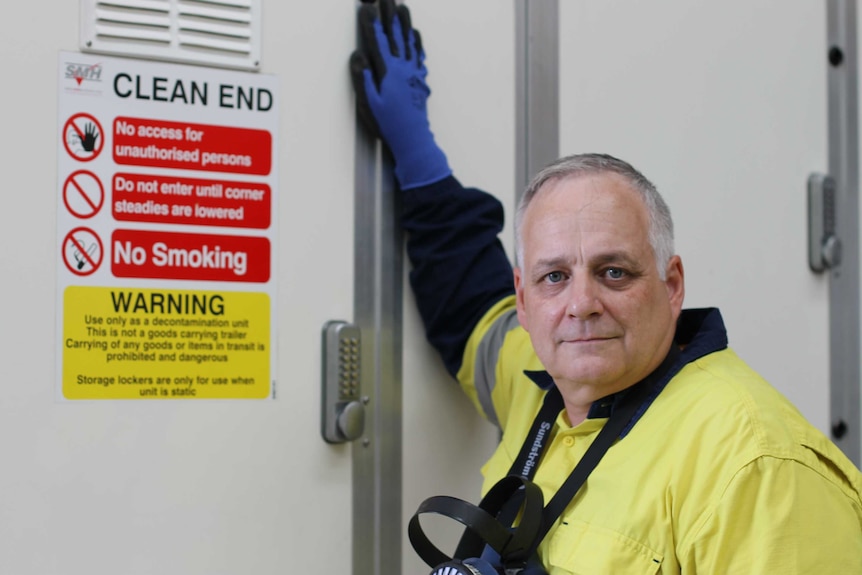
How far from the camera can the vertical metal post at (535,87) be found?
1.81 m

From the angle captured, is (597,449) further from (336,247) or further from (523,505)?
(336,247)

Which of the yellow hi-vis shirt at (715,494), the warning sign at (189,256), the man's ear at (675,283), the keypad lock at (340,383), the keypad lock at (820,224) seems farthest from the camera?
the keypad lock at (820,224)

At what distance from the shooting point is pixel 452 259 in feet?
5.61

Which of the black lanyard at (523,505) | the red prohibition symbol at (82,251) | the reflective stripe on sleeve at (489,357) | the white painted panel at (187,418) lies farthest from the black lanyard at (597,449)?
the red prohibition symbol at (82,251)

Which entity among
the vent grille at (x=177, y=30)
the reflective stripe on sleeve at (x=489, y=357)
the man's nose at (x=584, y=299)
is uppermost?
the vent grille at (x=177, y=30)

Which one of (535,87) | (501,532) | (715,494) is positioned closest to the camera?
(715,494)

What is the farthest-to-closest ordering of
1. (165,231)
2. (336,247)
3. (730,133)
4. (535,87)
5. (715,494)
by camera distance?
(730,133), (535,87), (336,247), (165,231), (715,494)

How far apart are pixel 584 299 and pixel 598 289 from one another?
0.04 meters

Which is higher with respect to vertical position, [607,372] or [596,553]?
[607,372]

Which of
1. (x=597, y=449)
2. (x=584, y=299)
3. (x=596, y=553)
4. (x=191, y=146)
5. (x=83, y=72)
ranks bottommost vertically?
(x=596, y=553)

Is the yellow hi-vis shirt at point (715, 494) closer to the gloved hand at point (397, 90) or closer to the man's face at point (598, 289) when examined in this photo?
the man's face at point (598, 289)

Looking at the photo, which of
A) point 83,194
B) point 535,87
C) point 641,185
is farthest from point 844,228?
point 83,194

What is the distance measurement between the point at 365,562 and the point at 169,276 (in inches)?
23.4

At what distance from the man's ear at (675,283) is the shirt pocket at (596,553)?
36 centimetres
